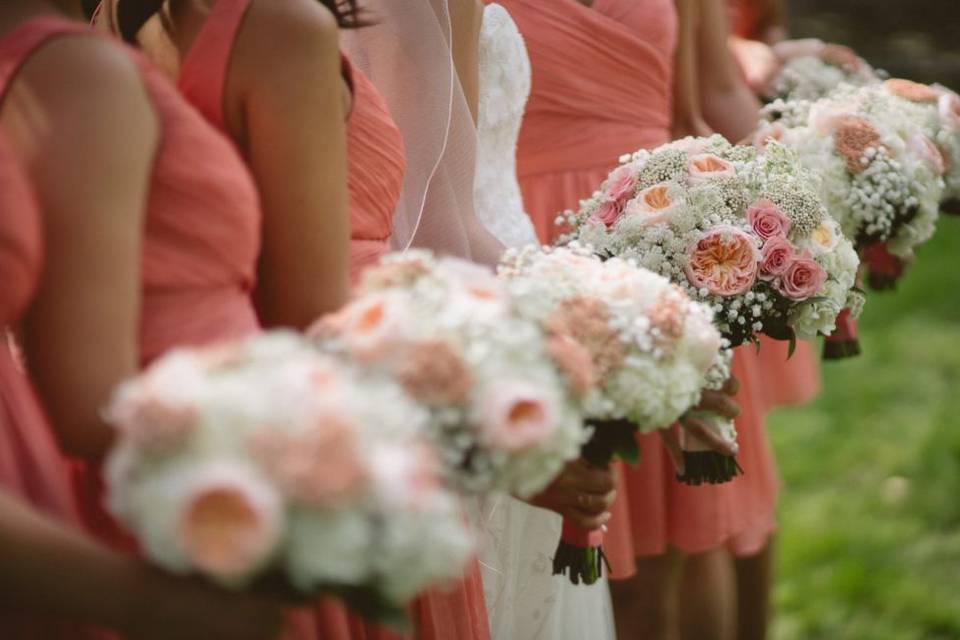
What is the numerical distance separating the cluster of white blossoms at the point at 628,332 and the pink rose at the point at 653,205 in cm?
53

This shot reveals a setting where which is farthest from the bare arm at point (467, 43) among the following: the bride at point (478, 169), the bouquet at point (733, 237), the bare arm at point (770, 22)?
the bare arm at point (770, 22)

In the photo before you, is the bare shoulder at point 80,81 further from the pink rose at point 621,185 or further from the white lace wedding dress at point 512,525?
the white lace wedding dress at point 512,525

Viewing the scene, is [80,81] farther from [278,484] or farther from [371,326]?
[278,484]

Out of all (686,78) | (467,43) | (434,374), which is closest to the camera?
(434,374)

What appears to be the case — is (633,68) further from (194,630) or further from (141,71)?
(194,630)

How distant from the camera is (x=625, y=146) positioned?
11.7 feet

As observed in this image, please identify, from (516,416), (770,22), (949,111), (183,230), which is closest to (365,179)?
(183,230)

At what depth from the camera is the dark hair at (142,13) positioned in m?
2.14

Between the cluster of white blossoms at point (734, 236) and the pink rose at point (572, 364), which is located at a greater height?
the pink rose at point (572, 364)

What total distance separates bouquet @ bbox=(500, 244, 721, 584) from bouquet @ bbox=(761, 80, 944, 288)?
1279mm

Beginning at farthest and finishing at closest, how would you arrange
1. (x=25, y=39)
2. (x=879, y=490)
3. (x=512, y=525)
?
1. (x=879, y=490)
2. (x=512, y=525)
3. (x=25, y=39)

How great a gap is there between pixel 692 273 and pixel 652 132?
1279 millimetres

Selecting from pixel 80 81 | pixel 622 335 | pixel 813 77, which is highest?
pixel 80 81

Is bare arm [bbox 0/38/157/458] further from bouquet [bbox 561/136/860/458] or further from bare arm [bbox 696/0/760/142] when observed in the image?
bare arm [bbox 696/0/760/142]
